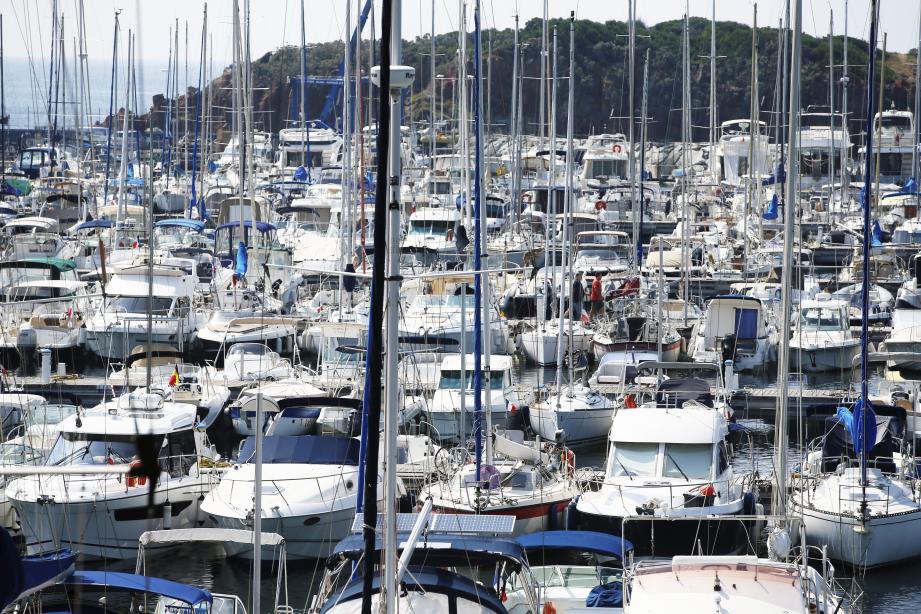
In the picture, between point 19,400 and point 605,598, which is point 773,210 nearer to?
point 19,400

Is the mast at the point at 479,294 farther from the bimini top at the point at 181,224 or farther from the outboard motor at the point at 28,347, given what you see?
the bimini top at the point at 181,224

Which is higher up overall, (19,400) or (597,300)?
(597,300)

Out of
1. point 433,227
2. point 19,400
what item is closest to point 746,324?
point 433,227

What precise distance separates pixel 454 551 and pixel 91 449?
7.13m

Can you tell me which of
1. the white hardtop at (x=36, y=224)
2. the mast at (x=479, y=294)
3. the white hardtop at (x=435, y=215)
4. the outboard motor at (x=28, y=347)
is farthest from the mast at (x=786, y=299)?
the white hardtop at (x=36, y=224)

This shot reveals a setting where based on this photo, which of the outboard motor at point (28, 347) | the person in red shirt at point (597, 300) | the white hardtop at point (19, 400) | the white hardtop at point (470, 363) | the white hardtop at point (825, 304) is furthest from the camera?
the person in red shirt at point (597, 300)

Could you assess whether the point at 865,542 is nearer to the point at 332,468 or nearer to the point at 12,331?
the point at 332,468

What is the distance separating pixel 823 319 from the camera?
3095 cm

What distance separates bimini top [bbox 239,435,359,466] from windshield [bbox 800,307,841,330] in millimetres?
15465

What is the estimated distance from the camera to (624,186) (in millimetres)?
51094

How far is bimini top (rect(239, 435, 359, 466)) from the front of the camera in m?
18.4

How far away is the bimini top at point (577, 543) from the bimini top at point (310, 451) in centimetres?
373

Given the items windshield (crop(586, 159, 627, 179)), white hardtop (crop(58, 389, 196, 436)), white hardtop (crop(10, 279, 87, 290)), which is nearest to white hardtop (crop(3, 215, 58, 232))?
white hardtop (crop(10, 279, 87, 290))

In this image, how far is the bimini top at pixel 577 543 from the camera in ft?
49.3
